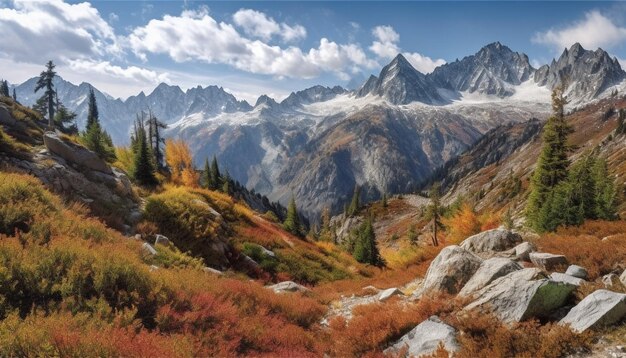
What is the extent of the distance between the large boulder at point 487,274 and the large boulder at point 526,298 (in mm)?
1052

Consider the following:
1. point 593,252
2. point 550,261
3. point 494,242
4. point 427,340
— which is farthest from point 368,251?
point 427,340

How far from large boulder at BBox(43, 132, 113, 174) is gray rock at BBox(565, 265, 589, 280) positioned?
936 inches

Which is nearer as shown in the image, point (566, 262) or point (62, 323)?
point (62, 323)

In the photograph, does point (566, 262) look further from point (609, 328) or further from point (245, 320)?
point (245, 320)

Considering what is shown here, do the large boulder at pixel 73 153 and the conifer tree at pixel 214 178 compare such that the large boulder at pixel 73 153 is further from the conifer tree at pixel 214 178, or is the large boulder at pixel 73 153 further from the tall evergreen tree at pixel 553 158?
the conifer tree at pixel 214 178

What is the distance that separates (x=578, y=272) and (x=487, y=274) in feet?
8.81

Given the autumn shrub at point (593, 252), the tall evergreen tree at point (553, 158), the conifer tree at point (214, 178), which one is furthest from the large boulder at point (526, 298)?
the conifer tree at point (214, 178)

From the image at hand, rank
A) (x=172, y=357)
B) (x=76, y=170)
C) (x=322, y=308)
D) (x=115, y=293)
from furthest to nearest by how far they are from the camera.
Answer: (x=76, y=170), (x=322, y=308), (x=115, y=293), (x=172, y=357)

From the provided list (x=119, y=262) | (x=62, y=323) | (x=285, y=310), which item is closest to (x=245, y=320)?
A: (x=285, y=310)

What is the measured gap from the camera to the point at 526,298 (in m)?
9.11

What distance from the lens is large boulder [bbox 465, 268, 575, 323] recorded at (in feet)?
29.6

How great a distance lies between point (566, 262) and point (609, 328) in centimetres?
509

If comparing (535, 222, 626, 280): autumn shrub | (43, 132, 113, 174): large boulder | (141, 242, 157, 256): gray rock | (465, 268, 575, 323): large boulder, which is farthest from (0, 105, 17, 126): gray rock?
(535, 222, 626, 280): autumn shrub

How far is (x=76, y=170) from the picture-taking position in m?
20.5
